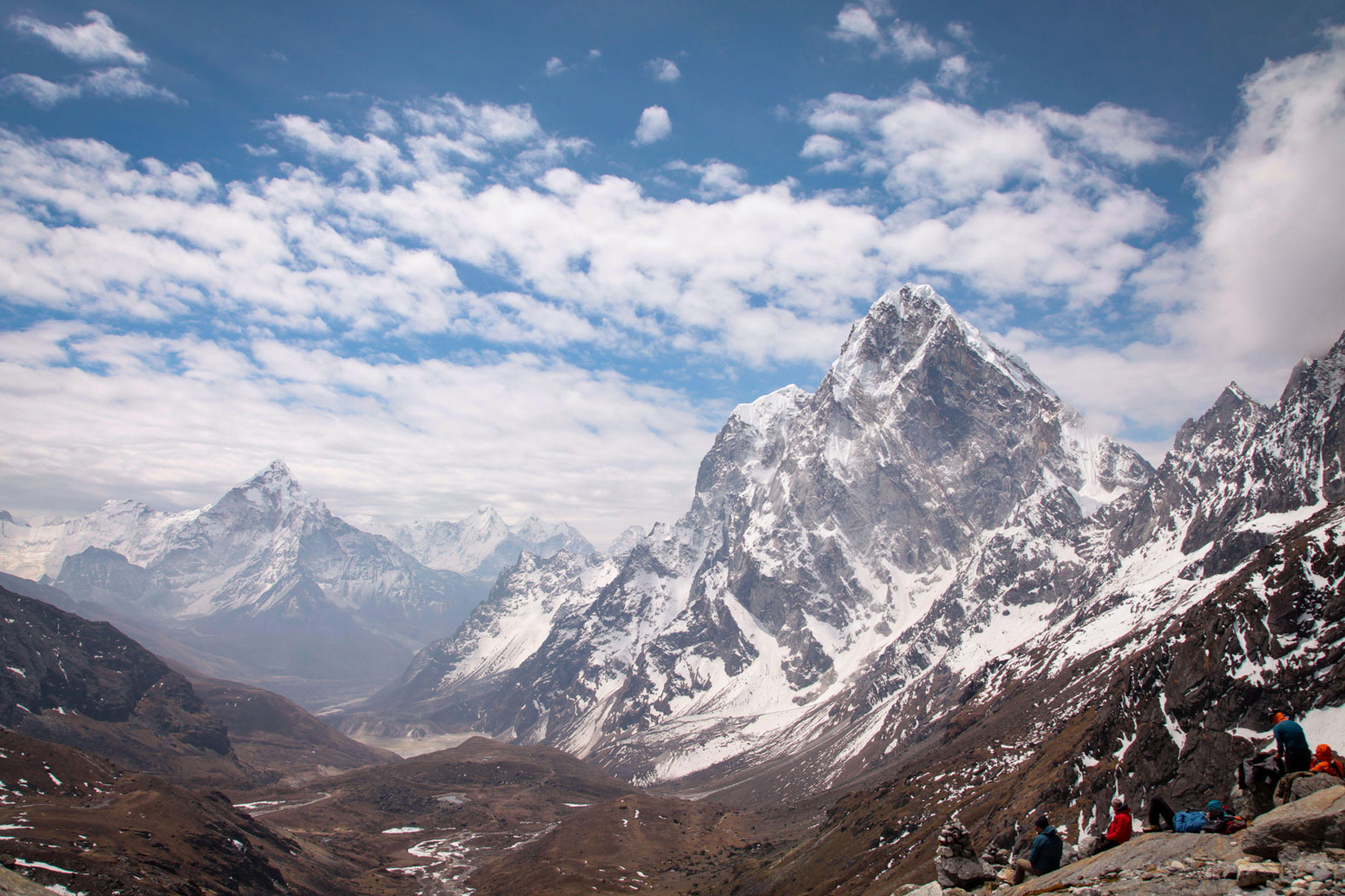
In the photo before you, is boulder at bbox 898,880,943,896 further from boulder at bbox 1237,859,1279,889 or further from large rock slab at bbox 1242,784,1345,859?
boulder at bbox 1237,859,1279,889

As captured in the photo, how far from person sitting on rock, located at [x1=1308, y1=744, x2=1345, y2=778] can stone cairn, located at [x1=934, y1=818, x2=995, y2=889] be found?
13.4m

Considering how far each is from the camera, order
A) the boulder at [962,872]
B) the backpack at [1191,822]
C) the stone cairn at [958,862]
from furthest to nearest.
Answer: the stone cairn at [958,862] → the boulder at [962,872] → the backpack at [1191,822]

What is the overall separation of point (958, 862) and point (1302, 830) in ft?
64.5

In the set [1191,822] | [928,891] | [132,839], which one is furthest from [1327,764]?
[132,839]

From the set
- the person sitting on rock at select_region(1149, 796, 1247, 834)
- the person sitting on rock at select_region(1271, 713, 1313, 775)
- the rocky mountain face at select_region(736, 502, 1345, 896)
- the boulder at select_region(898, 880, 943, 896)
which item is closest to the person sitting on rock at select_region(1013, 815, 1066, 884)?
the boulder at select_region(898, 880, 943, 896)

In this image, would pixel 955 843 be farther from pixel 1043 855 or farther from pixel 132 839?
pixel 132 839

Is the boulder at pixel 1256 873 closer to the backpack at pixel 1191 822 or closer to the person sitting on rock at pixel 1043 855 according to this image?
the backpack at pixel 1191 822

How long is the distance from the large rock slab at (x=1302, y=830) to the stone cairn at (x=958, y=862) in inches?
529

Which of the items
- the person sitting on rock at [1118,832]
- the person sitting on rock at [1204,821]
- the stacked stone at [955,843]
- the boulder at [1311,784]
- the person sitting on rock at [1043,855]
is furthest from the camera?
the stacked stone at [955,843]

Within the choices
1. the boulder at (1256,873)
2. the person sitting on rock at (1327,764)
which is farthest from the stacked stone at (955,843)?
the boulder at (1256,873)

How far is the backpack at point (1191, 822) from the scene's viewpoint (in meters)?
25.0

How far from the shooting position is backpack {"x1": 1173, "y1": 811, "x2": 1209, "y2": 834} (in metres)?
25.0

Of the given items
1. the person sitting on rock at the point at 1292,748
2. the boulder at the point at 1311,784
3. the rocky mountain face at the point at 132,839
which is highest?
the person sitting on rock at the point at 1292,748

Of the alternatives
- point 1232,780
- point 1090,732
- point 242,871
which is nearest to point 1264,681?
point 1232,780
